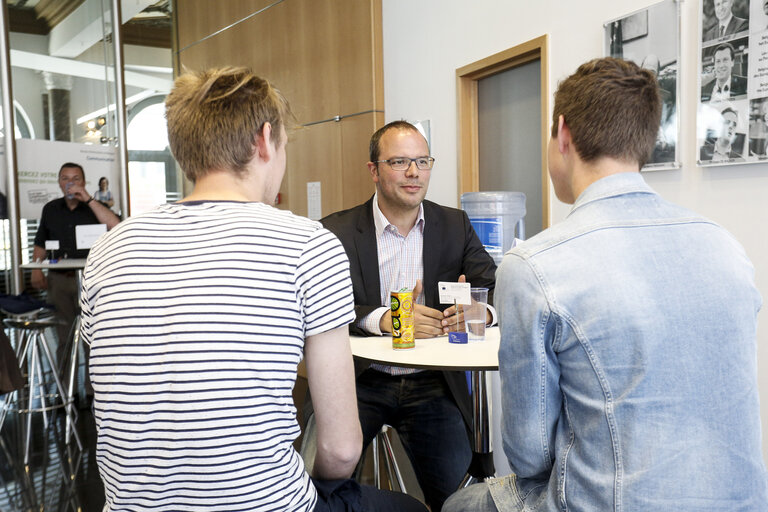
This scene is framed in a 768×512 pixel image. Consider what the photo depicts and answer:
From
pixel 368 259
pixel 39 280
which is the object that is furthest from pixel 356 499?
pixel 39 280

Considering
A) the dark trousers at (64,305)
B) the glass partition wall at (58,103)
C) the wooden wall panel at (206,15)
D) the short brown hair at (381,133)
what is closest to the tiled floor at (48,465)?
the dark trousers at (64,305)

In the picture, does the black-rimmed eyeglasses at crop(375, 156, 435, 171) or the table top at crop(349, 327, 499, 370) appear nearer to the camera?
the table top at crop(349, 327, 499, 370)

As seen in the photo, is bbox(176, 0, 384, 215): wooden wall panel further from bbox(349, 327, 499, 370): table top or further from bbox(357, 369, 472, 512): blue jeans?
bbox(349, 327, 499, 370): table top

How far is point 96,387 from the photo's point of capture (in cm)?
108

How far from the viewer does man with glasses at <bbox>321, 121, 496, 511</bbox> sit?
2.23 m

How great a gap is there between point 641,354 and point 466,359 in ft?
2.53

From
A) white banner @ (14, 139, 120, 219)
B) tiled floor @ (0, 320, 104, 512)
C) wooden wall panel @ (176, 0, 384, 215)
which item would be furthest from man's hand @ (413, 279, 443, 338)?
white banner @ (14, 139, 120, 219)

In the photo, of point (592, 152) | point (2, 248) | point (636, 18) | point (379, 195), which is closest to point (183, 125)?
point (592, 152)

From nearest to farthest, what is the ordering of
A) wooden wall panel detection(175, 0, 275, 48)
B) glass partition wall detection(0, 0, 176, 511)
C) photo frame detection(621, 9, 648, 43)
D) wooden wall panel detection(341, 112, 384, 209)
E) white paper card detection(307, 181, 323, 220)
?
photo frame detection(621, 9, 648, 43), wooden wall panel detection(341, 112, 384, 209), glass partition wall detection(0, 0, 176, 511), white paper card detection(307, 181, 323, 220), wooden wall panel detection(175, 0, 275, 48)

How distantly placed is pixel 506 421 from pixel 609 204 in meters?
0.43

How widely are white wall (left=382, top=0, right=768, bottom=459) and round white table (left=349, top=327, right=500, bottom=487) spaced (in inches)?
42.9

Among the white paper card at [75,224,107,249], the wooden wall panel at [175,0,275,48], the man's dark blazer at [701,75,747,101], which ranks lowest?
the white paper card at [75,224,107,249]

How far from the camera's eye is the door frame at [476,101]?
321 cm

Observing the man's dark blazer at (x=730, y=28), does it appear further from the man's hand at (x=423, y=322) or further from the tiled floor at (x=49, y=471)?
the tiled floor at (x=49, y=471)
